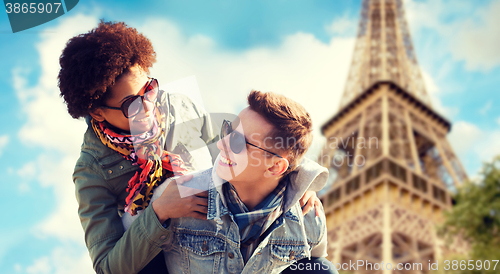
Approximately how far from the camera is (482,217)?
928 cm

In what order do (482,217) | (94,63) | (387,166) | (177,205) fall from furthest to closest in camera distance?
(387,166)
(482,217)
(94,63)
(177,205)

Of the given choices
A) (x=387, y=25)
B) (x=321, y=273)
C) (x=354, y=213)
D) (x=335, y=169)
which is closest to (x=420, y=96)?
(x=387, y=25)

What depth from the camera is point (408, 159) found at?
17.6 metres

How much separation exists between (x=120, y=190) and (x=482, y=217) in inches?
381

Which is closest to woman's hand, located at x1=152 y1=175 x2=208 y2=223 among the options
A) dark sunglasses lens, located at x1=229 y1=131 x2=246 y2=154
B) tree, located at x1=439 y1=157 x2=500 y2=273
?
dark sunglasses lens, located at x1=229 y1=131 x2=246 y2=154

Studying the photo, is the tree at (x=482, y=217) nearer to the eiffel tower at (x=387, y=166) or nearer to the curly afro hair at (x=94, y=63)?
the eiffel tower at (x=387, y=166)

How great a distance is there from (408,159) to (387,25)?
1218cm

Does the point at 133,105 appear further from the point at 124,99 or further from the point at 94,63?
the point at 94,63

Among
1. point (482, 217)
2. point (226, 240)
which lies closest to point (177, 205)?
point (226, 240)

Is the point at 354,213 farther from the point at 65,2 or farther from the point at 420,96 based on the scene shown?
the point at 65,2

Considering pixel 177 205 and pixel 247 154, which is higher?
pixel 247 154

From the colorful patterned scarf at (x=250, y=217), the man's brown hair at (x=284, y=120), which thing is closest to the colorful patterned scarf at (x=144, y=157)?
the colorful patterned scarf at (x=250, y=217)

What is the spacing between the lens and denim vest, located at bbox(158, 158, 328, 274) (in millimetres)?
1838

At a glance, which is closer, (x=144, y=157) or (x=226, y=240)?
(x=226, y=240)
